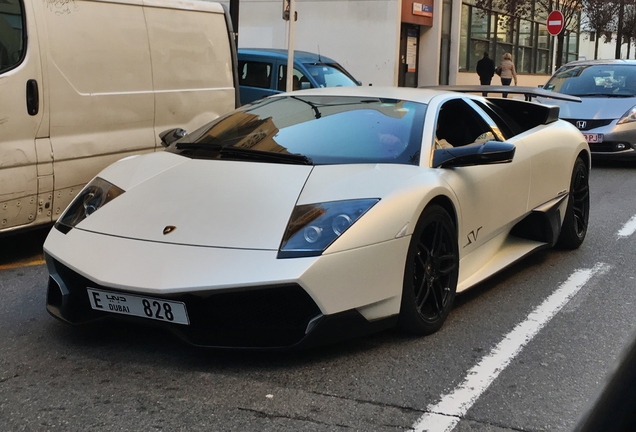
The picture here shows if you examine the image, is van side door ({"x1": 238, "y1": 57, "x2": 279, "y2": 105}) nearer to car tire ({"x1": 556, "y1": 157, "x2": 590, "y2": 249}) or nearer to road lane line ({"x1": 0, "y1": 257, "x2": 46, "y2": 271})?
car tire ({"x1": 556, "y1": 157, "x2": 590, "y2": 249})

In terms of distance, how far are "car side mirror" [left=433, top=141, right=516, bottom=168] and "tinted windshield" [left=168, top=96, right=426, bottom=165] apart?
0.51ft

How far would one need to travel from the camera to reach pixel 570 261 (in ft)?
20.7

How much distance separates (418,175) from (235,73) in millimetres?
4045

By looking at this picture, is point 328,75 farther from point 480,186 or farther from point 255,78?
point 480,186

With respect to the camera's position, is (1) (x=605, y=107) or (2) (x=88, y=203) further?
(1) (x=605, y=107)

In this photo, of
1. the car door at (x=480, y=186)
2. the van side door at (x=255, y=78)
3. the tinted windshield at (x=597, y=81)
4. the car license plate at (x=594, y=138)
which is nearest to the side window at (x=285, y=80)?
the van side door at (x=255, y=78)

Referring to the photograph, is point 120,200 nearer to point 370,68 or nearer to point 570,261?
point 570,261

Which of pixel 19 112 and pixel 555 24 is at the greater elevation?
pixel 555 24

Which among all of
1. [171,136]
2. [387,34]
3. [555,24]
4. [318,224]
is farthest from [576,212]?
[387,34]

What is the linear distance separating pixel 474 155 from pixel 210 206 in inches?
58.2

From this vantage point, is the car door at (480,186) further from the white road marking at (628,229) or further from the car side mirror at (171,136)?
the white road marking at (628,229)

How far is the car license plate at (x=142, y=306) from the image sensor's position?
3.67m

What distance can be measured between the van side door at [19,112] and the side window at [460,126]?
8.90 ft

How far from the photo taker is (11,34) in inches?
223
